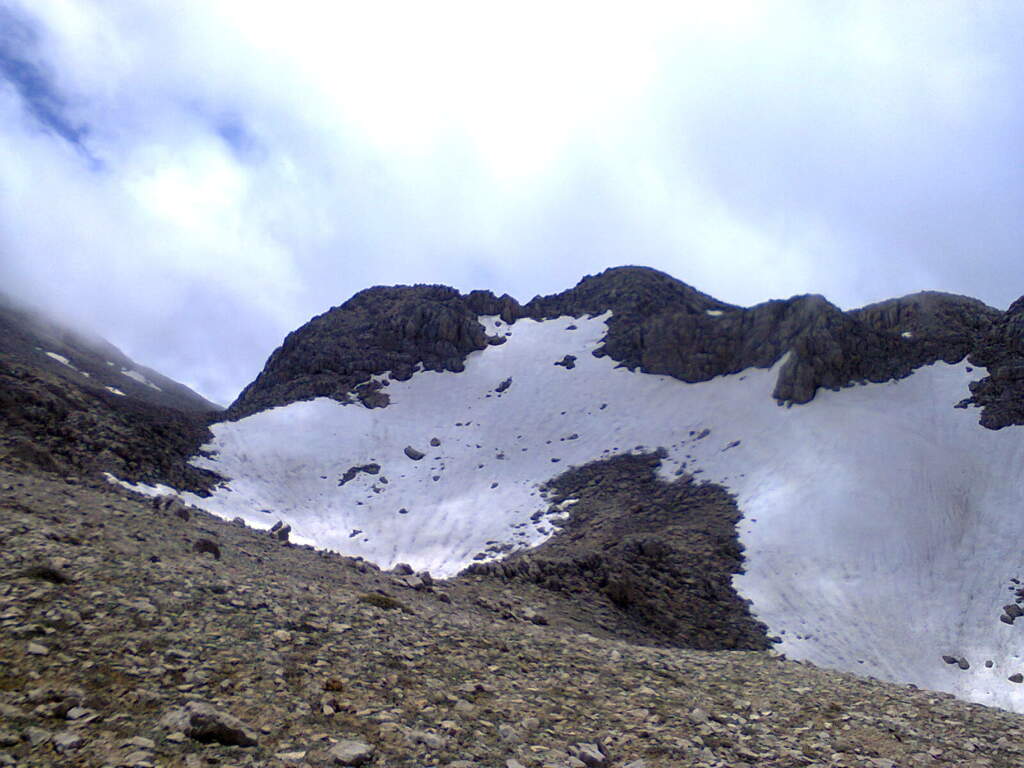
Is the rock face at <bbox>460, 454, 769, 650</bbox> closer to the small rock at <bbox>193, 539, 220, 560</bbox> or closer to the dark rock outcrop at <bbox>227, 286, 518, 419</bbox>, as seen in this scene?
the small rock at <bbox>193, 539, 220, 560</bbox>

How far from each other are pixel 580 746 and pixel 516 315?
59.0 m

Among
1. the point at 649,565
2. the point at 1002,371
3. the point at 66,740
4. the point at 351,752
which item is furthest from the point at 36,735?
the point at 1002,371

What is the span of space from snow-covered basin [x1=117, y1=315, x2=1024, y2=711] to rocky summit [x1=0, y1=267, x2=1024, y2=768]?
0.58 feet

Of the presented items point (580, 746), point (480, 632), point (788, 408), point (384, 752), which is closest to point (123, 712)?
point (384, 752)

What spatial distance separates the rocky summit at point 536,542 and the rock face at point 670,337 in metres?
0.28

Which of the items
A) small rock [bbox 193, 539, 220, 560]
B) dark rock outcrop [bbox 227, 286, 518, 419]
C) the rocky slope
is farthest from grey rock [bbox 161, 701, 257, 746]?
dark rock outcrop [bbox 227, 286, 518, 419]

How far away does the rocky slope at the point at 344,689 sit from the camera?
217 inches

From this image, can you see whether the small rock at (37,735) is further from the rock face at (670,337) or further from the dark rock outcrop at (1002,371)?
the rock face at (670,337)

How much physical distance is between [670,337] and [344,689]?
46985 millimetres

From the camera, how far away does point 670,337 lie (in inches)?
2012

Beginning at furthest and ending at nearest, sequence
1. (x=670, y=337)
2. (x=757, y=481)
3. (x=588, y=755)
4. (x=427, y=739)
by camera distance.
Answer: (x=670, y=337), (x=757, y=481), (x=588, y=755), (x=427, y=739)

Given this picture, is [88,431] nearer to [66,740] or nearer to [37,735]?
[37,735]

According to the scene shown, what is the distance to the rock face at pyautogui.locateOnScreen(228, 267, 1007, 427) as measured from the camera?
40312 millimetres

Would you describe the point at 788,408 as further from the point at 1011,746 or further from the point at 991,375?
the point at 1011,746
